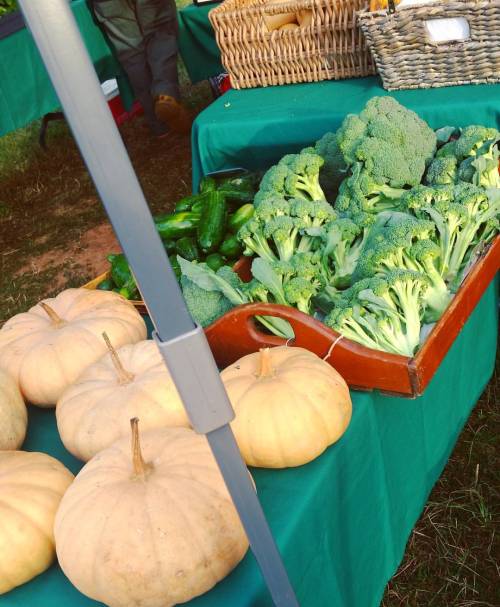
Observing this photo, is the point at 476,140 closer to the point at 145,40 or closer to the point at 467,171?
the point at 467,171

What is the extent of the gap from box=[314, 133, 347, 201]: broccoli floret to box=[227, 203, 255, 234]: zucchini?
0.88 feet

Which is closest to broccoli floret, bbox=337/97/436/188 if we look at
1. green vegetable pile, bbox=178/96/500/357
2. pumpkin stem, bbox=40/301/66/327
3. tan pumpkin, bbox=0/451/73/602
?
green vegetable pile, bbox=178/96/500/357

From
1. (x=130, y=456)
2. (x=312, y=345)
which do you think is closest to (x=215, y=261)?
(x=312, y=345)

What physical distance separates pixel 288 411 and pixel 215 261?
39.6 inches

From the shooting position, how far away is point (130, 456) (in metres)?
1.31

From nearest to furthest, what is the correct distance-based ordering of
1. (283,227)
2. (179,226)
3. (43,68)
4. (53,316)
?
1. (53,316)
2. (283,227)
3. (179,226)
4. (43,68)

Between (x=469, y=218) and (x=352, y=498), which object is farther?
(x=469, y=218)

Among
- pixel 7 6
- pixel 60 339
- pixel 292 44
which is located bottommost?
pixel 60 339

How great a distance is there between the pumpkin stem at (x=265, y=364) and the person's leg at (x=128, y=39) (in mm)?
4856

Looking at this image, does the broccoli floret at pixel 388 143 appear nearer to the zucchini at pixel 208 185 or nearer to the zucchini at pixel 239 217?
the zucchini at pixel 239 217

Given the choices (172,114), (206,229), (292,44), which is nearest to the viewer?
(206,229)

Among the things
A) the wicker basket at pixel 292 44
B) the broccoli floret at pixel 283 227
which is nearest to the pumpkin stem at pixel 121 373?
the broccoli floret at pixel 283 227

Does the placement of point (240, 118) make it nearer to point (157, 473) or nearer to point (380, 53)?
point (380, 53)

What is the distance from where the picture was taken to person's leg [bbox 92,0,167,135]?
5586 mm
